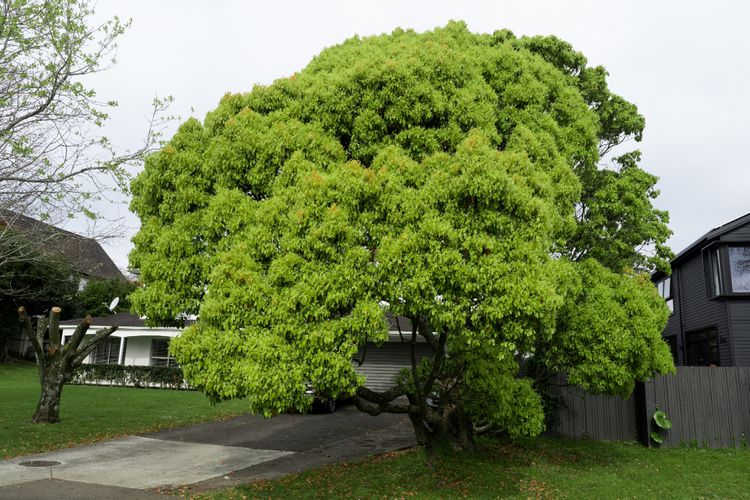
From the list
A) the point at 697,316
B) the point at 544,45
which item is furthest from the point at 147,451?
the point at 697,316

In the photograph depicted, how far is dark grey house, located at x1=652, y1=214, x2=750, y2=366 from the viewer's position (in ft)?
54.1

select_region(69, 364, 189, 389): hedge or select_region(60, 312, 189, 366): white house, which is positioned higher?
select_region(60, 312, 189, 366): white house

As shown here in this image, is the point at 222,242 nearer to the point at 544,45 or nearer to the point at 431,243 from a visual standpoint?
the point at 431,243

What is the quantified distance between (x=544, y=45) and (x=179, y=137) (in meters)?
7.67

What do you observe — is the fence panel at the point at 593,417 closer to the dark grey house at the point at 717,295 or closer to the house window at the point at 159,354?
the dark grey house at the point at 717,295

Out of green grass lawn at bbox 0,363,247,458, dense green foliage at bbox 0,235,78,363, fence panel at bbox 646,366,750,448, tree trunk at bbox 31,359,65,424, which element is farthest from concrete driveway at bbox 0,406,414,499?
dense green foliage at bbox 0,235,78,363

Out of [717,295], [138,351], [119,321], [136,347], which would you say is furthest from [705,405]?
[119,321]

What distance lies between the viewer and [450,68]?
26.8 feet

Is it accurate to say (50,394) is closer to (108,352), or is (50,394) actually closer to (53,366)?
(53,366)

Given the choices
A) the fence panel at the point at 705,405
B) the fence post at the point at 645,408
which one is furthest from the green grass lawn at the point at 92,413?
the fence panel at the point at 705,405

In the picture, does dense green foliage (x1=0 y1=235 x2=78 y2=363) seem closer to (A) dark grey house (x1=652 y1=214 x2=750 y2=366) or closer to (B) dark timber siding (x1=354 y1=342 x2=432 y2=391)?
(B) dark timber siding (x1=354 y1=342 x2=432 y2=391)

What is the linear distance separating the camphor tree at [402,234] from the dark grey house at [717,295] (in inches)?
289

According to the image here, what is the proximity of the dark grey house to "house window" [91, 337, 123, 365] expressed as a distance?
27.0 metres

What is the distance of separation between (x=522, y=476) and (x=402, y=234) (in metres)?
5.38
